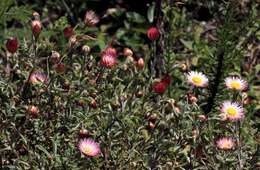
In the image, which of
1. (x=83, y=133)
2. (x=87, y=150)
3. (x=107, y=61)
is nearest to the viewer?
(x=87, y=150)

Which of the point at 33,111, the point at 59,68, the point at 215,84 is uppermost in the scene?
the point at 59,68

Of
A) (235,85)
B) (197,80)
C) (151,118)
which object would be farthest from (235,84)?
(151,118)

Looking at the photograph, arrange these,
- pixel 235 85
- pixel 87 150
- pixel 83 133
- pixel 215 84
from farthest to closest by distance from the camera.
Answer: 1. pixel 215 84
2. pixel 235 85
3. pixel 83 133
4. pixel 87 150

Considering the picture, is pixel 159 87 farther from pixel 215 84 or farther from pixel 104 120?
pixel 215 84

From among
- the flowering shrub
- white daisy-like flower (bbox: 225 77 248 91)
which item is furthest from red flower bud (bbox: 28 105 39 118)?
white daisy-like flower (bbox: 225 77 248 91)

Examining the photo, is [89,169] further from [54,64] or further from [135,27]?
[135,27]

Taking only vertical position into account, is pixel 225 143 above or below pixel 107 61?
below

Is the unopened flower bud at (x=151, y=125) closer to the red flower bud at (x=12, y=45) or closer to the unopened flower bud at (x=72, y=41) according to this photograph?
the unopened flower bud at (x=72, y=41)

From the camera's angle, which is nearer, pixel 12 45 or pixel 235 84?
pixel 12 45
